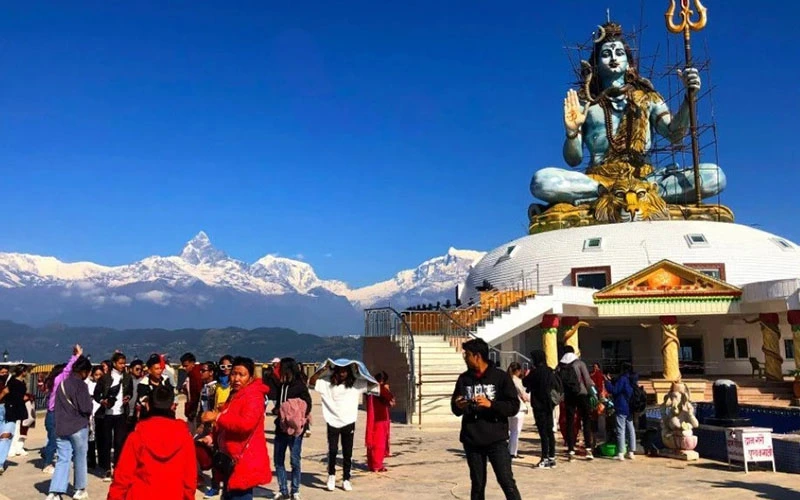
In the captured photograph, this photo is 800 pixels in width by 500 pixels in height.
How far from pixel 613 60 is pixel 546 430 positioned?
32.0 m

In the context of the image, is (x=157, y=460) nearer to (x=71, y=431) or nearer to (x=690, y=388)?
(x=71, y=431)

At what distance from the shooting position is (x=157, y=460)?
4.38 meters

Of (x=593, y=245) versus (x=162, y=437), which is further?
(x=593, y=245)

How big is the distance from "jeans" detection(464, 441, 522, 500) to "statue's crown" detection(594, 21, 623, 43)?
36742 millimetres

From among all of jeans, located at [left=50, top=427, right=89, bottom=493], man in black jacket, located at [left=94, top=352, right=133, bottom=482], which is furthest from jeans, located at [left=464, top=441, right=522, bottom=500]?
man in black jacket, located at [left=94, top=352, right=133, bottom=482]

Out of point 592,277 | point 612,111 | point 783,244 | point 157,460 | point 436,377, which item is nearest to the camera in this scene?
point 157,460

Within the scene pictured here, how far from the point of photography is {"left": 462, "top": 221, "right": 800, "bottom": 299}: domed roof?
2656 cm

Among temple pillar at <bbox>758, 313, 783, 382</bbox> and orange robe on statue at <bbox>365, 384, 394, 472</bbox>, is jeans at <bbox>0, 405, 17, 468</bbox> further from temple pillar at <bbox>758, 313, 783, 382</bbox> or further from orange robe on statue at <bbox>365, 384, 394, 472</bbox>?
temple pillar at <bbox>758, 313, 783, 382</bbox>

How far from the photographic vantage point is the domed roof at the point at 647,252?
87.1 feet

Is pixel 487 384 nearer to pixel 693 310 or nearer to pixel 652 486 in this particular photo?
pixel 652 486

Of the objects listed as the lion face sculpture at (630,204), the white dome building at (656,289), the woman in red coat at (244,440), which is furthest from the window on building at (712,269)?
the woman in red coat at (244,440)

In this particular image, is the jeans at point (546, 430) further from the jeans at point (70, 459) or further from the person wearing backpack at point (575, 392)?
the jeans at point (70, 459)

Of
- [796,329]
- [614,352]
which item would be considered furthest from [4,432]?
[614,352]

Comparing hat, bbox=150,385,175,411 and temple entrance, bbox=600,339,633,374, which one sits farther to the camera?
temple entrance, bbox=600,339,633,374
